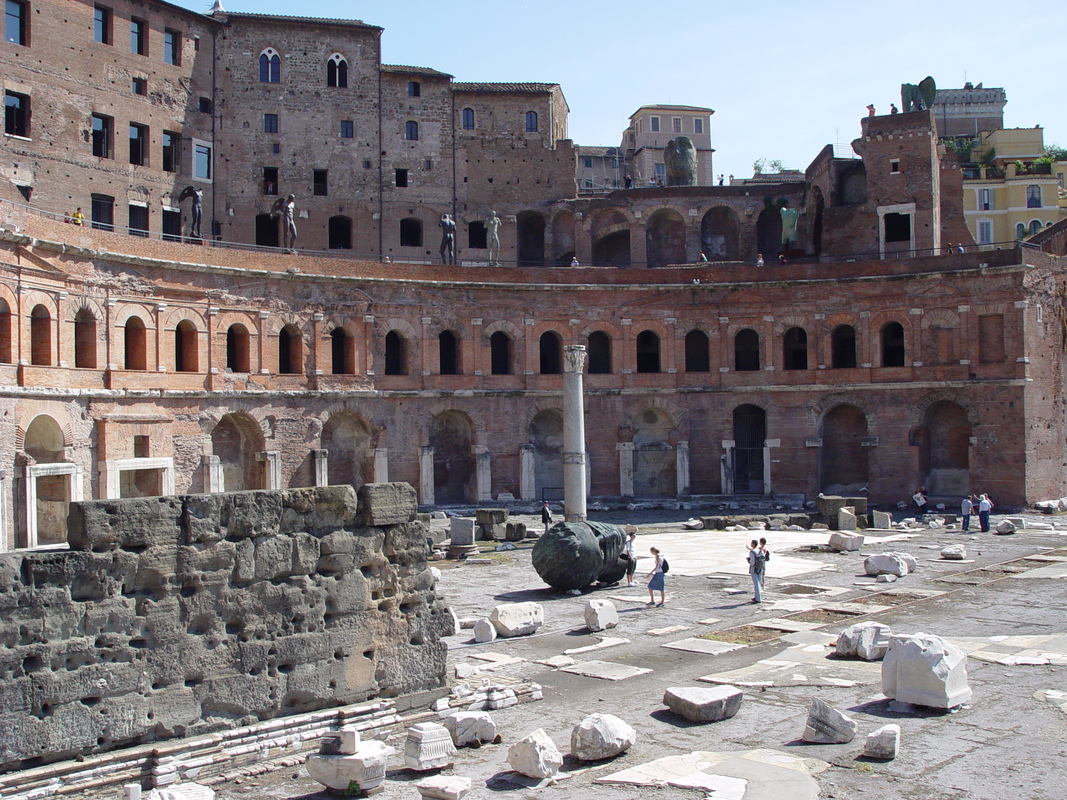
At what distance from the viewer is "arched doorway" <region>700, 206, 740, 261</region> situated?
41875 millimetres

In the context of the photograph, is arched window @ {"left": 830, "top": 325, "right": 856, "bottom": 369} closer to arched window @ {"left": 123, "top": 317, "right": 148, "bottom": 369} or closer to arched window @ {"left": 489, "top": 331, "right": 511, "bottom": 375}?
arched window @ {"left": 489, "top": 331, "right": 511, "bottom": 375}

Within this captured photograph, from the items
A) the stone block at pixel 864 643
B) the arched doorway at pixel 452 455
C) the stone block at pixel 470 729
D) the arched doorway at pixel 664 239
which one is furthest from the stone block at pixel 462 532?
the arched doorway at pixel 664 239

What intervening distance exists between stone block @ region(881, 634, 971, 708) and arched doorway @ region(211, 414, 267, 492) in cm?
2249

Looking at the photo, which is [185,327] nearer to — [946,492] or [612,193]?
[612,193]

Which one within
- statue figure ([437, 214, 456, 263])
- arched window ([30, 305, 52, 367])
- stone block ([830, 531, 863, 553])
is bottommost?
stone block ([830, 531, 863, 553])

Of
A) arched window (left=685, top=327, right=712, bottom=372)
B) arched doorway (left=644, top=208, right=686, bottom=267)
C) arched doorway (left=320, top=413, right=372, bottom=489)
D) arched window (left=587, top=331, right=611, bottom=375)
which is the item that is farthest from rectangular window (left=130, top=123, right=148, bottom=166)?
arched window (left=685, top=327, right=712, bottom=372)

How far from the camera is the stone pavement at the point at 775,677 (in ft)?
28.1

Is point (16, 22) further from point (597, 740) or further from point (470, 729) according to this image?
point (597, 740)

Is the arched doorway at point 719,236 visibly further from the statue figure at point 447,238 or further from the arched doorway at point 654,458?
the statue figure at point 447,238

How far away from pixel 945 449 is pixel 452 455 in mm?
16008

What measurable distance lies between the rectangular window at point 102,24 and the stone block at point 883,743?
32.1 m

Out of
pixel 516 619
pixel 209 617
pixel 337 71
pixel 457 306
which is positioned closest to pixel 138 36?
pixel 337 71

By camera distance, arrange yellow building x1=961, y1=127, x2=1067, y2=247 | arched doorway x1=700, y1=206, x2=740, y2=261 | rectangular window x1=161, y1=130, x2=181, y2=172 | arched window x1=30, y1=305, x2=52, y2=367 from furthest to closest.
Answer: yellow building x1=961, y1=127, x2=1067, y2=247 < arched doorway x1=700, y1=206, x2=740, y2=261 < rectangular window x1=161, y1=130, x2=181, y2=172 < arched window x1=30, y1=305, x2=52, y2=367

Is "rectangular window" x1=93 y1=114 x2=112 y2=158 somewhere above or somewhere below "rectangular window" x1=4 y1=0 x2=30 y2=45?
below
